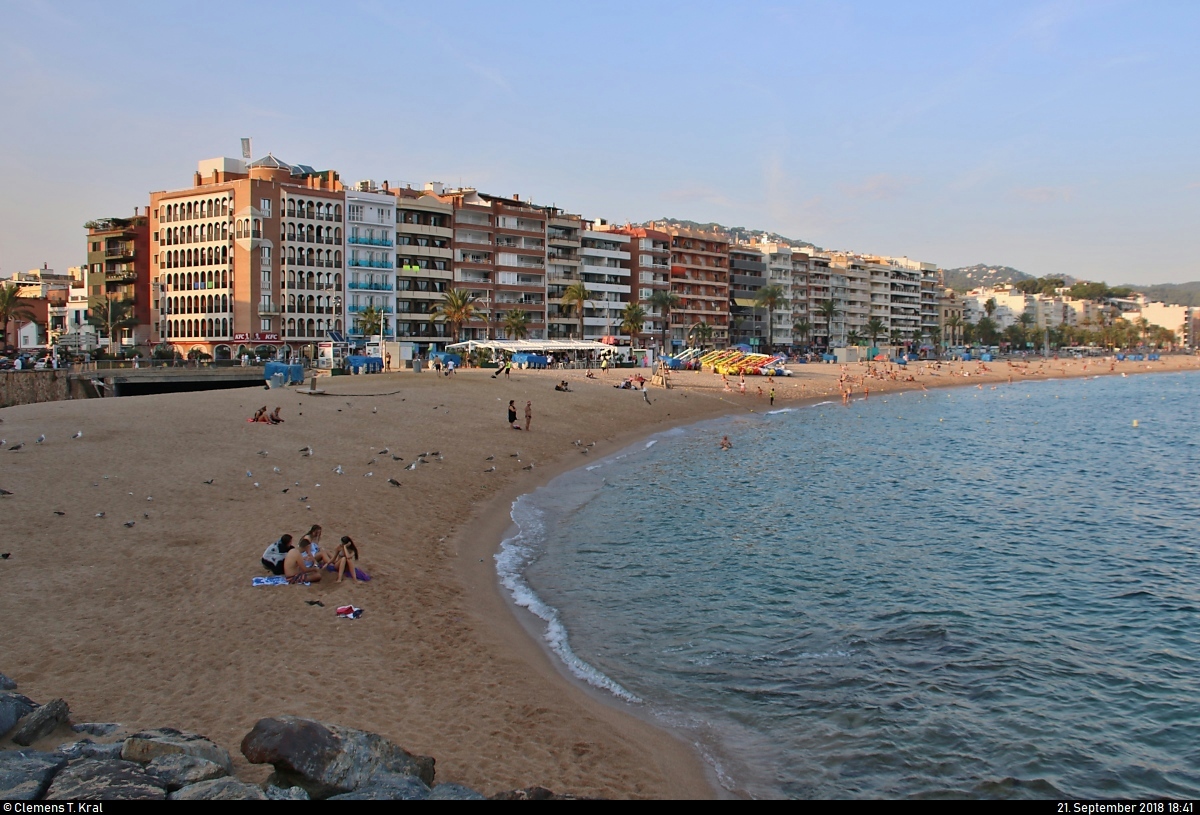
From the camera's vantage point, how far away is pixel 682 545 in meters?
21.5

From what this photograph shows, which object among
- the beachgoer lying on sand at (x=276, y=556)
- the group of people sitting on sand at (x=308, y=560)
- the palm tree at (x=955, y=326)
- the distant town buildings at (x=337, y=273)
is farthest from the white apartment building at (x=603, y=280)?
the palm tree at (x=955, y=326)

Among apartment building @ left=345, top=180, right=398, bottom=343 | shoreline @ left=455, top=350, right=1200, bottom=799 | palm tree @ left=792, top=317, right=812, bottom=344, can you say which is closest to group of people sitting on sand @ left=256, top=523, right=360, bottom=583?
shoreline @ left=455, top=350, right=1200, bottom=799

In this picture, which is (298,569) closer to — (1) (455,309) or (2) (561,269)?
(1) (455,309)

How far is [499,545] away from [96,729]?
1255 cm

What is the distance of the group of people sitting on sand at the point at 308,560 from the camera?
14609mm

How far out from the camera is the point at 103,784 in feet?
21.2

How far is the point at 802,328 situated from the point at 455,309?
253ft

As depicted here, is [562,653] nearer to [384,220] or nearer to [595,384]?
[595,384]

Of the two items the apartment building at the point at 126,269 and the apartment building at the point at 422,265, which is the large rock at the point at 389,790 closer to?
the apartment building at the point at 422,265

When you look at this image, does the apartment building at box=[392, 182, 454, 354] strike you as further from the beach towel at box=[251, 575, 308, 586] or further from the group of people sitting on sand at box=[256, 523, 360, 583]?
the beach towel at box=[251, 575, 308, 586]

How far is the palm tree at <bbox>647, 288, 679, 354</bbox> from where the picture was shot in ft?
381

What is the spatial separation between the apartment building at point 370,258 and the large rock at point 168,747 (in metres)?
80.7

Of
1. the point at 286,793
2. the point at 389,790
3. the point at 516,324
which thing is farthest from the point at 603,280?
the point at 286,793
